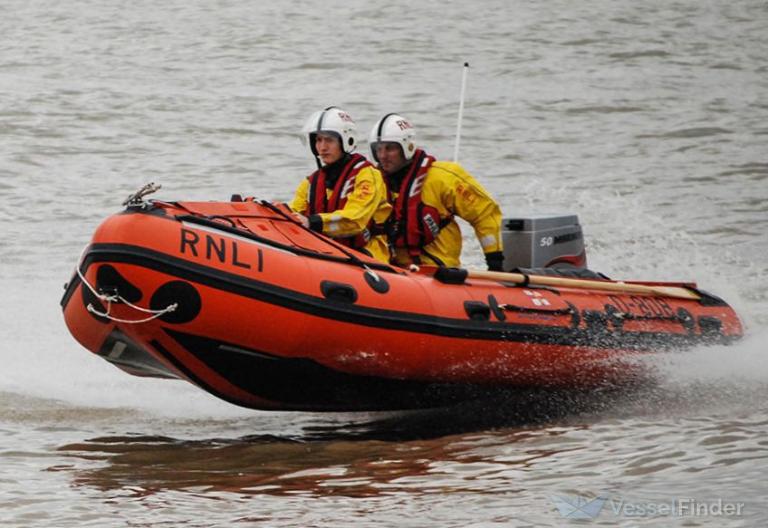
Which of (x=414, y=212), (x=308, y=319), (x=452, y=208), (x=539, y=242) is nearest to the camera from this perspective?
→ (x=308, y=319)

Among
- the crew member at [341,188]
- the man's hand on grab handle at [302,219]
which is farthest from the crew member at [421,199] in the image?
the man's hand on grab handle at [302,219]

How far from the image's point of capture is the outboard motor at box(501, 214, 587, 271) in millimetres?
7445

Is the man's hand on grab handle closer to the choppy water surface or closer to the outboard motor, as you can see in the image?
the choppy water surface

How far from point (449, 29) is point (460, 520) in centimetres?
1531

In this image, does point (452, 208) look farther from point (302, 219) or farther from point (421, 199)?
point (302, 219)

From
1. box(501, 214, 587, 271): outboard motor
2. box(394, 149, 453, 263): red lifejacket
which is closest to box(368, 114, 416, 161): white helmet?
box(394, 149, 453, 263): red lifejacket

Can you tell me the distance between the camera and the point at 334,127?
657 cm

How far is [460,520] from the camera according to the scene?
4777mm

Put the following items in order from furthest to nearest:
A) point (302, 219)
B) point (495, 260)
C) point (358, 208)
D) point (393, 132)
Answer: point (495, 260)
point (393, 132)
point (358, 208)
point (302, 219)

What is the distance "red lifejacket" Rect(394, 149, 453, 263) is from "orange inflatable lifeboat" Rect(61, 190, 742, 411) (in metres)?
0.54

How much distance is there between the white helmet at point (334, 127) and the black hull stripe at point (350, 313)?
955 mm

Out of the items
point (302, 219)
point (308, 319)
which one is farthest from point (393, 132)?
point (308, 319)

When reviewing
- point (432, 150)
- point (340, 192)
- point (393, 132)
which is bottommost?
point (340, 192)

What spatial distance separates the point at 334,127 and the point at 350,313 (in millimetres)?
1019
